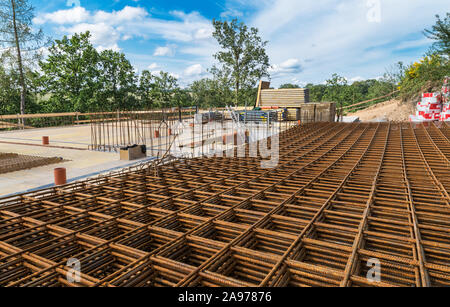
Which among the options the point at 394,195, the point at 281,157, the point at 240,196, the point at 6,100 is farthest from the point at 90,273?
the point at 6,100

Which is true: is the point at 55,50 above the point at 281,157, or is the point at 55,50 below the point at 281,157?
above

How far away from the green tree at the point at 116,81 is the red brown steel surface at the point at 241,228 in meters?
30.0

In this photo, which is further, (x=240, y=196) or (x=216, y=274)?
(x=240, y=196)

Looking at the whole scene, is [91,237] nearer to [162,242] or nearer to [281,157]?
[162,242]

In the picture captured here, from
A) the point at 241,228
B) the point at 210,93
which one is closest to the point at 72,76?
the point at 210,93

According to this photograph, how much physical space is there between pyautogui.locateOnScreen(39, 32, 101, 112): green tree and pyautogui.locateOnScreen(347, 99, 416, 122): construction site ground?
33487mm

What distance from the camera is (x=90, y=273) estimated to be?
2.81m

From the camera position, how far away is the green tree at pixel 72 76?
3095 cm

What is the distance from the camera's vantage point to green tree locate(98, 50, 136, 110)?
33.4 metres

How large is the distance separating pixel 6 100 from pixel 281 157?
33.2m

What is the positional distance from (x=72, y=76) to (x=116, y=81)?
4917 millimetres

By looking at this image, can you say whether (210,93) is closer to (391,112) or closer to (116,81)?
(116,81)

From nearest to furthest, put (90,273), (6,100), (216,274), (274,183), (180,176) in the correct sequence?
(216,274) < (90,273) < (274,183) < (180,176) < (6,100)

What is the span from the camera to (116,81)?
113 ft
